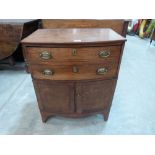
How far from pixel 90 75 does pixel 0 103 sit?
1.34 meters

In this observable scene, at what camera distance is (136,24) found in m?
5.14

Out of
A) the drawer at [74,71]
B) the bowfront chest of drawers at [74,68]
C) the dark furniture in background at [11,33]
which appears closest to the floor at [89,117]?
the bowfront chest of drawers at [74,68]

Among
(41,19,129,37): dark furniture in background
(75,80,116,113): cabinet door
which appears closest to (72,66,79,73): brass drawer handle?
(75,80,116,113): cabinet door

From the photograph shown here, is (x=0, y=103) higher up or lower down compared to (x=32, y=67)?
lower down

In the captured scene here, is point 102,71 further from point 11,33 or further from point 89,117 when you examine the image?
point 11,33

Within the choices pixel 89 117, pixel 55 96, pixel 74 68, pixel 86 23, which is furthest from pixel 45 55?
pixel 86 23

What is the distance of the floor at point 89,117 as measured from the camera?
1.56 metres

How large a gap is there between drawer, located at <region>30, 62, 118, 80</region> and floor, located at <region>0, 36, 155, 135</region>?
0.62 metres

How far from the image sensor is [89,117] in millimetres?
1729

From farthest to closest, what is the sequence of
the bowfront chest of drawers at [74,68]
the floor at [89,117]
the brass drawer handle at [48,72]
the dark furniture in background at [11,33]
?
the dark furniture in background at [11,33] < the floor at [89,117] < the brass drawer handle at [48,72] < the bowfront chest of drawers at [74,68]

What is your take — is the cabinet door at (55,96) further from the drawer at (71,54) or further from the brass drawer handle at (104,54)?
the brass drawer handle at (104,54)

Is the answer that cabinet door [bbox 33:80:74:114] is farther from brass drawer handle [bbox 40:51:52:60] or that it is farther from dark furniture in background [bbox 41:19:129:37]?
dark furniture in background [bbox 41:19:129:37]

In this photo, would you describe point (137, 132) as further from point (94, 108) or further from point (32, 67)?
point (32, 67)
